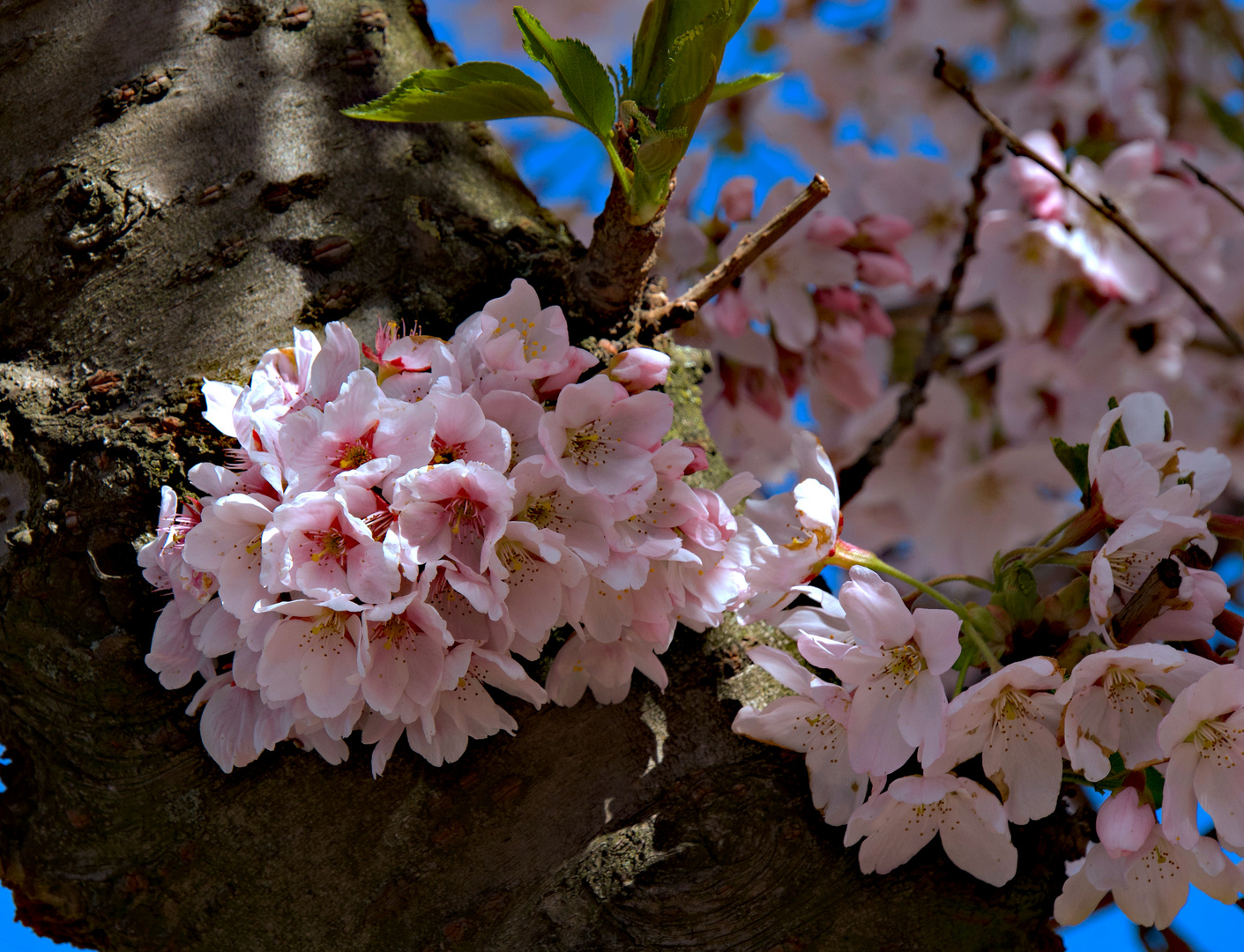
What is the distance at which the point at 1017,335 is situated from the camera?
1.84 metres

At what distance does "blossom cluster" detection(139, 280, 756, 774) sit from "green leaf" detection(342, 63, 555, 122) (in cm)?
17

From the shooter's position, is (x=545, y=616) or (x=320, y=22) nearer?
(x=545, y=616)

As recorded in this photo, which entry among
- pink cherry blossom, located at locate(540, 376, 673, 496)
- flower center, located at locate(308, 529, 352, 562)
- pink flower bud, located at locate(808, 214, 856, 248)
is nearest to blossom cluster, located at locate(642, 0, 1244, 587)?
pink flower bud, located at locate(808, 214, 856, 248)

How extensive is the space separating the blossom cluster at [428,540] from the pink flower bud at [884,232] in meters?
0.70

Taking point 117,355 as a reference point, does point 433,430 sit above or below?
above

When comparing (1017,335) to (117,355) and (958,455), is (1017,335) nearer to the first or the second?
(958,455)

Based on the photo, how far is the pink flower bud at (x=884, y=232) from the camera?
4.38ft

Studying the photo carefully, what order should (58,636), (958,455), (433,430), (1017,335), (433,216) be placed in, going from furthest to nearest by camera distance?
(958,455) < (1017,335) < (433,216) < (58,636) < (433,430)

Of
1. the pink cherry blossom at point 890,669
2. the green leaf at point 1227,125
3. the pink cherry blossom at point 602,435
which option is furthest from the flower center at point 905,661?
the green leaf at point 1227,125

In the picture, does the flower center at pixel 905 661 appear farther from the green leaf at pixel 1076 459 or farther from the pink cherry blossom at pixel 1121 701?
the green leaf at pixel 1076 459

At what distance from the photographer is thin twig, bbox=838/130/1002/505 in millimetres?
1221

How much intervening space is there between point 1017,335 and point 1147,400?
1.09m

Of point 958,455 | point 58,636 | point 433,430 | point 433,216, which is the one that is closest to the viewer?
point 433,430

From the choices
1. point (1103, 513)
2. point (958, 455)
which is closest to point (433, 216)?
point (1103, 513)
